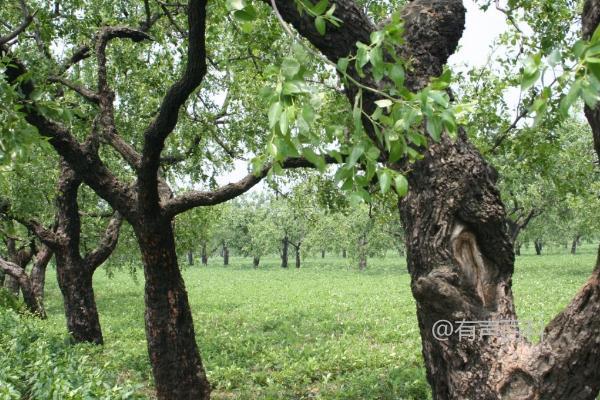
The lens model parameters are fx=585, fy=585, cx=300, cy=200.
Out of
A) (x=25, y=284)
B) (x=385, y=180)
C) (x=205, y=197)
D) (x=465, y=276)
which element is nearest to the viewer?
(x=385, y=180)

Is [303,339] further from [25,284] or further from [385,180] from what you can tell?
[385,180]

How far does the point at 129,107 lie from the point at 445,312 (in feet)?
30.5

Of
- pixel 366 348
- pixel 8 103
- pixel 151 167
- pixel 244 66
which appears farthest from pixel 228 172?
pixel 8 103

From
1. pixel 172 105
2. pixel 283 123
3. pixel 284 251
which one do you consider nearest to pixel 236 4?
pixel 283 123

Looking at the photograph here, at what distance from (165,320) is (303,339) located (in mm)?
7025

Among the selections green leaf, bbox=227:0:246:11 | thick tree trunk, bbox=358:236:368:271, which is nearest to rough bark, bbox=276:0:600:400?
green leaf, bbox=227:0:246:11

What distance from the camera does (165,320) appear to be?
751 cm

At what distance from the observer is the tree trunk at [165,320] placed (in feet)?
24.5

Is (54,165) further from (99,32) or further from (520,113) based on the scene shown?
(520,113)

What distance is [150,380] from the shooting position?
997cm

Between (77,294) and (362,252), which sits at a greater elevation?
(362,252)

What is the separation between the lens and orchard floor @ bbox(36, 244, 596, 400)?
9328mm

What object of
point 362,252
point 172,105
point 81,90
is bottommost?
point 362,252

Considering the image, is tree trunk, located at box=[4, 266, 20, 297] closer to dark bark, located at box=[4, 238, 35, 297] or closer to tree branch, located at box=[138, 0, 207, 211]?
dark bark, located at box=[4, 238, 35, 297]
